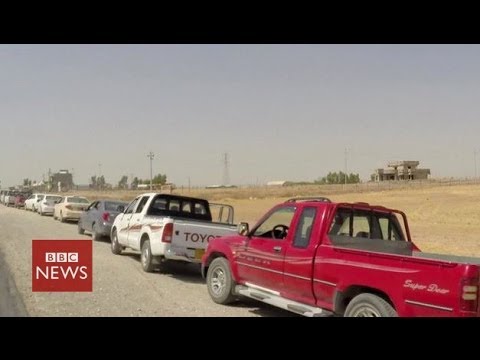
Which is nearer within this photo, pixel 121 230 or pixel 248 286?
pixel 248 286

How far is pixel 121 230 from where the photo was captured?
47.9 ft

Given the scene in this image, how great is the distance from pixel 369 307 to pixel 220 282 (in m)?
3.50

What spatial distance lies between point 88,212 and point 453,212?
86.1 ft

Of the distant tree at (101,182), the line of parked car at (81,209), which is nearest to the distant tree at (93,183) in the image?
the distant tree at (101,182)

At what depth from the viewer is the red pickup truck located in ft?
17.7

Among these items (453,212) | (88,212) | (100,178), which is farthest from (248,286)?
(100,178)

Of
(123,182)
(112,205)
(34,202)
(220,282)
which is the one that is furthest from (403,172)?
(220,282)

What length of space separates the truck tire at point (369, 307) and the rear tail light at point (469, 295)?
77cm

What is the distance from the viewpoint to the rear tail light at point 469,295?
518 cm

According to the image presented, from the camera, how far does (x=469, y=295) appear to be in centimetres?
519

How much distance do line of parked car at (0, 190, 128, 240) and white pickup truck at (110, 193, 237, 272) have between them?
4004 mm
